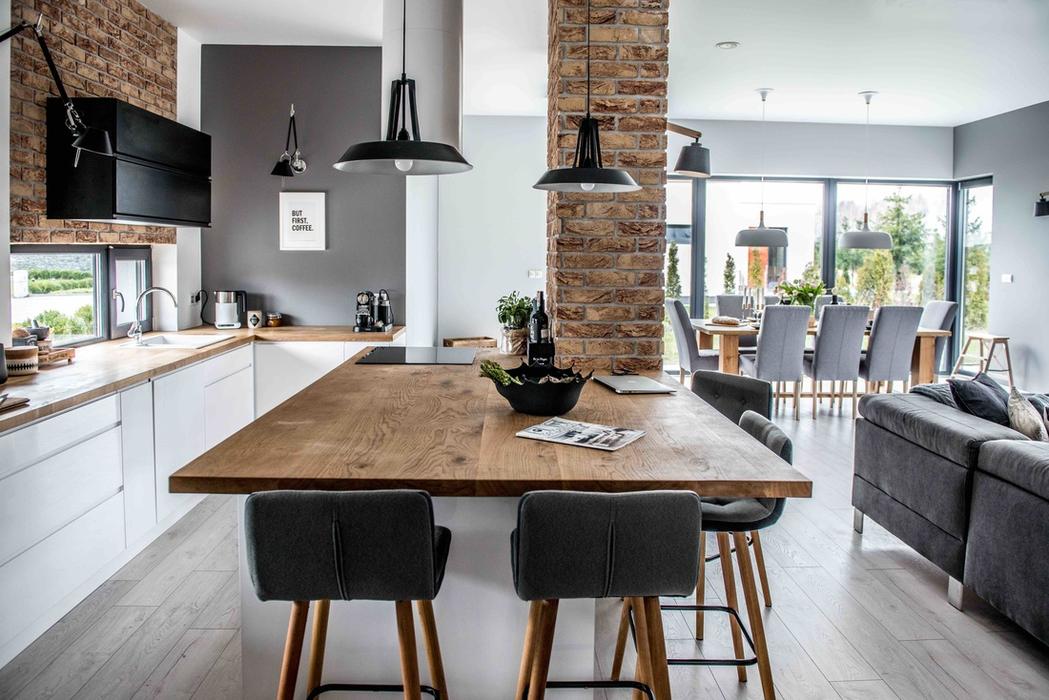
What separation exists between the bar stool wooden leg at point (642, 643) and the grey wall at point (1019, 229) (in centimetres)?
713

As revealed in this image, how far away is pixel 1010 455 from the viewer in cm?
283

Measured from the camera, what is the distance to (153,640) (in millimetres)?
2832

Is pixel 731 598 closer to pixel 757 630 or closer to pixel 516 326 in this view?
pixel 757 630

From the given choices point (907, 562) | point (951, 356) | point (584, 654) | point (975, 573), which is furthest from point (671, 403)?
point (951, 356)

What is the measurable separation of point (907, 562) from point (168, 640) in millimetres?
2977

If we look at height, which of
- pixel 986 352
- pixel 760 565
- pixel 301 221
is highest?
pixel 301 221

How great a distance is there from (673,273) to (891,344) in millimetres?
2927

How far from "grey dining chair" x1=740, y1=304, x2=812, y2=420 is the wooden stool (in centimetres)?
256

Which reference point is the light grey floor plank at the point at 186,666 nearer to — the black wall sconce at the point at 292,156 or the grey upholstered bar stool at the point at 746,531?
the grey upholstered bar stool at the point at 746,531

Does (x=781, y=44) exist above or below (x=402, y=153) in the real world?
above

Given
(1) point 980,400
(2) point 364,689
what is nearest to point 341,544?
(2) point 364,689

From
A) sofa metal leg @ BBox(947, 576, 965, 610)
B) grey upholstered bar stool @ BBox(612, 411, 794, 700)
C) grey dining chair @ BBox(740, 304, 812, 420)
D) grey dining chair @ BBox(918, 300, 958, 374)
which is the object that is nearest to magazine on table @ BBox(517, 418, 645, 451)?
grey upholstered bar stool @ BBox(612, 411, 794, 700)

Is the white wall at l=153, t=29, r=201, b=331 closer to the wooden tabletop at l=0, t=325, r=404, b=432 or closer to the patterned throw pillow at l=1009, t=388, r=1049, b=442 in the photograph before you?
the wooden tabletop at l=0, t=325, r=404, b=432

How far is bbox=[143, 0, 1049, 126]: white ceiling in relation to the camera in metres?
4.91
